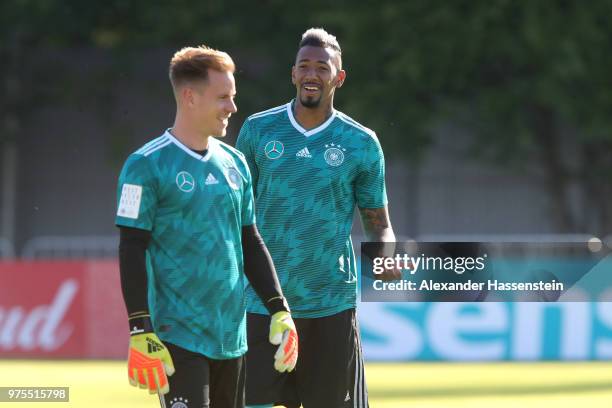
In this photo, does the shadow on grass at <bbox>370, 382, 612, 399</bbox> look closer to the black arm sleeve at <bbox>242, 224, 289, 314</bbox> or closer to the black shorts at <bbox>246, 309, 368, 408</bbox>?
the black shorts at <bbox>246, 309, 368, 408</bbox>

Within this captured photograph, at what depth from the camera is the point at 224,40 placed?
87.4 ft

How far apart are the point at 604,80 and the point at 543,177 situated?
17.7 feet

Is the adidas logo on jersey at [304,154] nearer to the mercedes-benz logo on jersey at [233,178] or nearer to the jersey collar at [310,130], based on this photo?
the jersey collar at [310,130]

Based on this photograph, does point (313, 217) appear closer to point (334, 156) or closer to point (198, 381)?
point (334, 156)

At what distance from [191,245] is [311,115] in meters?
1.57

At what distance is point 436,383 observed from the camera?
14109mm

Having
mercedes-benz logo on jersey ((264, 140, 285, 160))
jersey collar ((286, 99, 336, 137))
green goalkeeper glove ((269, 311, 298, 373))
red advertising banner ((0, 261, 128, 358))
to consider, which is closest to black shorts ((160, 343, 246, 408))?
green goalkeeper glove ((269, 311, 298, 373))

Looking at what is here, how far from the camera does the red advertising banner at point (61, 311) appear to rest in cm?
1714

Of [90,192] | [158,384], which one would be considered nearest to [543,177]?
[90,192]

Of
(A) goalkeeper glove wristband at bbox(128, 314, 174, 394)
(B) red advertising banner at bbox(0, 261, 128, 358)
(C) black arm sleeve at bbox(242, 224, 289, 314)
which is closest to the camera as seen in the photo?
(A) goalkeeper glove wristband at bbox(128, 314, 174, 394)

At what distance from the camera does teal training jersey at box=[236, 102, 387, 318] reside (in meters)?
6.70

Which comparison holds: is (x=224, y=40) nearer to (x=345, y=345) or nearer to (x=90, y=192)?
(x=90, y=192)

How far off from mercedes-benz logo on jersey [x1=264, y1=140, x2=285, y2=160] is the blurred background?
890 centimetres

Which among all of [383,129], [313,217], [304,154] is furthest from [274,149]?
[383,129]
